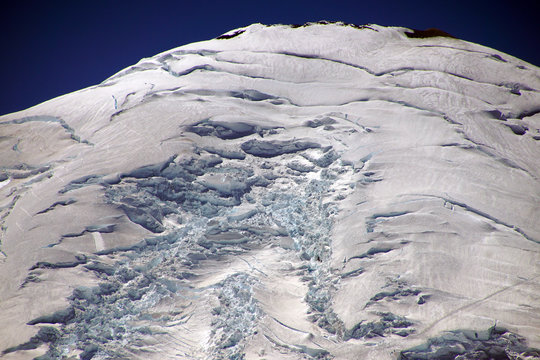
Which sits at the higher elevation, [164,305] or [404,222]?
[404,222]

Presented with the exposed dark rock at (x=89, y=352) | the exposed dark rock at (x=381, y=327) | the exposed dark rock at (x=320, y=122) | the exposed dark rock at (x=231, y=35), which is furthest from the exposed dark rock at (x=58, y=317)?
the exposed dark rock at (x=231, y=35)

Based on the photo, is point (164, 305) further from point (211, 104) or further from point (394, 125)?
point (394, 125)

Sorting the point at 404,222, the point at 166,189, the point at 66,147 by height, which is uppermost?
the point at 66,147

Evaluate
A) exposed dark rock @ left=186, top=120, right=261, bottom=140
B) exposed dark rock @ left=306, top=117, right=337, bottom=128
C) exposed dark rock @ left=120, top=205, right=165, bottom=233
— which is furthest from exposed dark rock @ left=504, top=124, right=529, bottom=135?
exposed dark rock @ left=120, top=205, right=165, bottom=233

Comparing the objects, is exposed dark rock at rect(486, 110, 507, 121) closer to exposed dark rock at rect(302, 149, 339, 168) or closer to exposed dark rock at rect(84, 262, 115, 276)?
exposed dark rock at rect(302, 149, 339, 168)

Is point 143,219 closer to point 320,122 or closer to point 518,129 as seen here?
point 320,122

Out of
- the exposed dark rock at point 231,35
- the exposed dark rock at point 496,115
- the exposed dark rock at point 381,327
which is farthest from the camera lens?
the exposed dark rock at point 231,35

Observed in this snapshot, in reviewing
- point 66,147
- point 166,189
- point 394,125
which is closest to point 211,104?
point 166,189

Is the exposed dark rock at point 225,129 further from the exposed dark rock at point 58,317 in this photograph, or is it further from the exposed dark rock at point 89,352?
the exposed dark rock at point 89,352

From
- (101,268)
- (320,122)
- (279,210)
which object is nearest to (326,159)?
(320,122)
